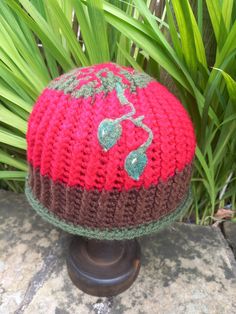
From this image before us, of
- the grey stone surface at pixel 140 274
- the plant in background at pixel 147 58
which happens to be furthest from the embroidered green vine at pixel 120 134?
the grey stone surface at pixel 140 274

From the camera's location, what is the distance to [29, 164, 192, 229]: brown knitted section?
0.75m

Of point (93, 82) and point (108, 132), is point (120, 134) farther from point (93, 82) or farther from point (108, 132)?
point (93, 82)

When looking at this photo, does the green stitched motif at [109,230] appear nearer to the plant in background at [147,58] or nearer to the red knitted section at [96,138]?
the red knitted section at [96,138]

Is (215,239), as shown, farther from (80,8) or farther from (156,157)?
(80,8)

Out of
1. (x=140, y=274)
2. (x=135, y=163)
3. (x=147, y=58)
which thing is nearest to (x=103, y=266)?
(x=140, y=274)

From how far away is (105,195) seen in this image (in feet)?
2.43

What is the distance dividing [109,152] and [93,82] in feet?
0.51

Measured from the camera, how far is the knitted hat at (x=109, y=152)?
0.71 m

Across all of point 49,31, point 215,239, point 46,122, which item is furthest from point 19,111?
point 215,239

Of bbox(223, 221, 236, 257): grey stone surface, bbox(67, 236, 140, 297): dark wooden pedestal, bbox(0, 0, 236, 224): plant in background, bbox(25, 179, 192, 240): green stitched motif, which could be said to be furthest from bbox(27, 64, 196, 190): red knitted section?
bbox(223, 221, 236, 257): grey stone surface

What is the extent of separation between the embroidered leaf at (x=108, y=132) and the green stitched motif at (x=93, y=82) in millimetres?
77

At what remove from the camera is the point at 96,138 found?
704mm

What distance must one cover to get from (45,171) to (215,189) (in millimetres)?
680

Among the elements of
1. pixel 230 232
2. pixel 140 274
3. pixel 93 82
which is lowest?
pixel 230 232
